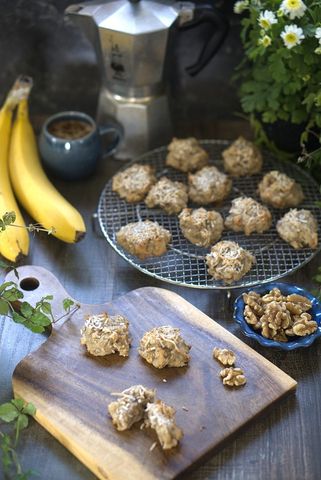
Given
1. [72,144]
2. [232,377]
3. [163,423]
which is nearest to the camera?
[163,423]

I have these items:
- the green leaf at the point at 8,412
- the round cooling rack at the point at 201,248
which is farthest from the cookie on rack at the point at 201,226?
the green leaf at the point at 8,412

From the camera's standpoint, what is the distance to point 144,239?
A: 1.53 metres

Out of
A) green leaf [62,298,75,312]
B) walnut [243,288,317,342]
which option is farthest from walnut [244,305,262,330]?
green leaf [62,298,75,312]

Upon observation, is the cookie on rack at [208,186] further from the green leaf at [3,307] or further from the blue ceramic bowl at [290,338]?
the green leaf at [3,307]

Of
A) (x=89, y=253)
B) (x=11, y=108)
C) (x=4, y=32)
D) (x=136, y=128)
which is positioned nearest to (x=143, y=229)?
(x=89, y=253)

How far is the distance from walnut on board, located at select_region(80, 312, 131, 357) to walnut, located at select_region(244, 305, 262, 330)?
233 mm

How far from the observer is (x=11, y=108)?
1.83 metres

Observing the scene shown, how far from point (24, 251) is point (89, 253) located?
16cm

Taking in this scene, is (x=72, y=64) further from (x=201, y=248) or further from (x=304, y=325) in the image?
(x=304, y=325)

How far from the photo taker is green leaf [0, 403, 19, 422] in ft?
3.96

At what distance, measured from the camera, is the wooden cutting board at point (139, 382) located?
46.5 inches

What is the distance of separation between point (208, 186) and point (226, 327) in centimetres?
37

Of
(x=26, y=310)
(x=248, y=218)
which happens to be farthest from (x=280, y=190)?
(x=26, y=310)

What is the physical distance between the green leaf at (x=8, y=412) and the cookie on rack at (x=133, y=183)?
64 centimetres
